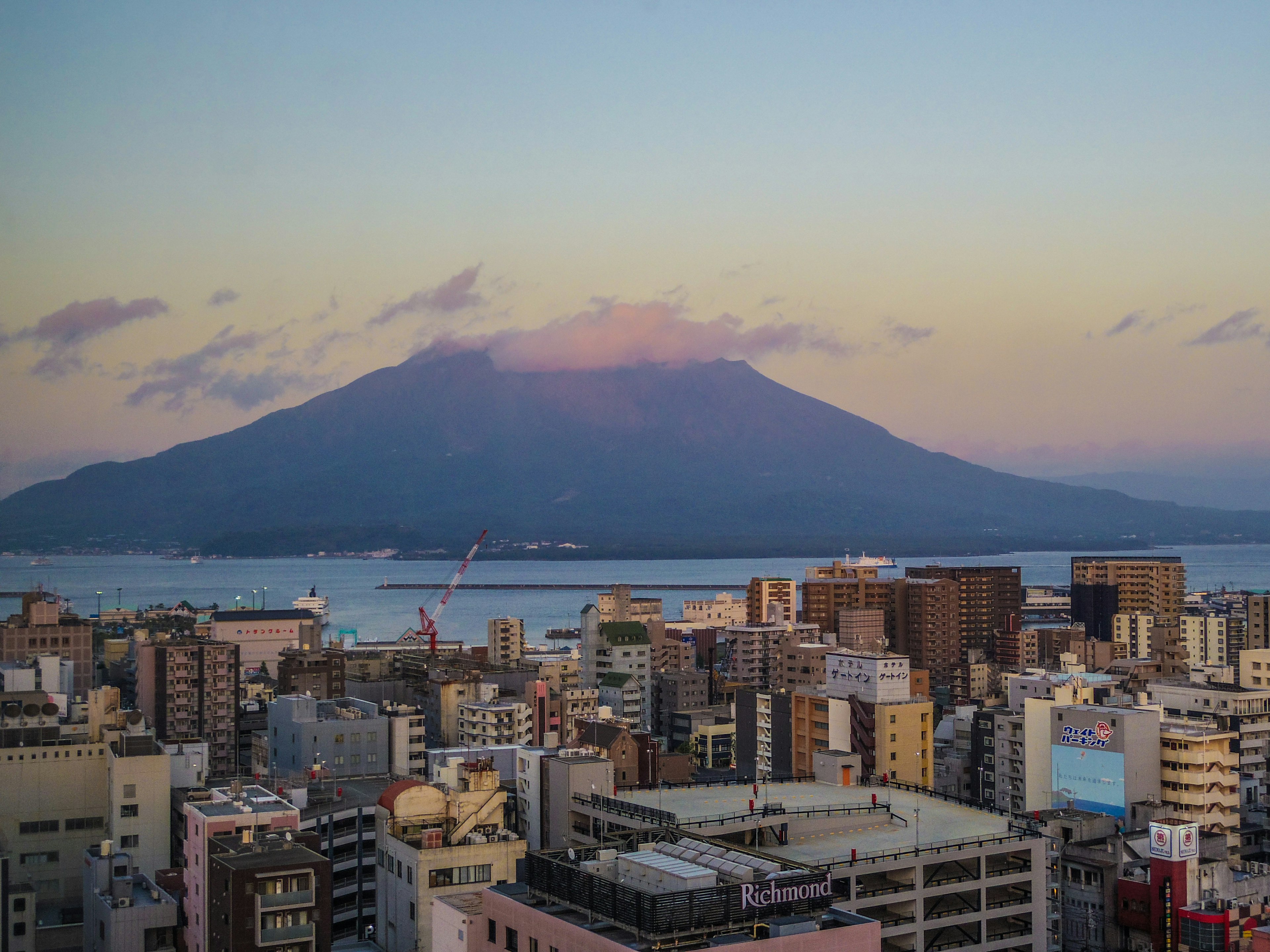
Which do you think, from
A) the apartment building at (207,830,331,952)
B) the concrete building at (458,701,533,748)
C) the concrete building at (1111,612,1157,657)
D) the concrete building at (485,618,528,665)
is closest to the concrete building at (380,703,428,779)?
the concrete building at (458,701,533,748)

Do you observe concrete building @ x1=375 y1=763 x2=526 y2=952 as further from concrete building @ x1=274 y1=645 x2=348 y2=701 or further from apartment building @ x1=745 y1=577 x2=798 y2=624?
apartment building @ x1=745 y1=577 x2=798 y2=624

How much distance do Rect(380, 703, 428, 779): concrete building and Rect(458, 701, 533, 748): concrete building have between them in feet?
11.1

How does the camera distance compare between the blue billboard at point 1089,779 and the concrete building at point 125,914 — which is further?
the blue billboard at point 1089,779

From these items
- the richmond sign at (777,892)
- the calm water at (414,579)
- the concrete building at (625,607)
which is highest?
the richmond sign at (777,892)

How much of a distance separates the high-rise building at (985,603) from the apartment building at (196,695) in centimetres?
3481

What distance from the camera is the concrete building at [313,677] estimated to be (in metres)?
38.6

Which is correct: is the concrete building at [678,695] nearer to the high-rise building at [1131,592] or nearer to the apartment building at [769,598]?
the apartment building at [769,598]

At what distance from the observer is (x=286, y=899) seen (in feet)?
50.7

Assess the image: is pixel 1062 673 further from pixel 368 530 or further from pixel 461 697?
pixel 368 530

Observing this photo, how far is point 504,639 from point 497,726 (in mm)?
23033

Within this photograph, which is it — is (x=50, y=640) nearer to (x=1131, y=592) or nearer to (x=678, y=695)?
(x=678, y=695)

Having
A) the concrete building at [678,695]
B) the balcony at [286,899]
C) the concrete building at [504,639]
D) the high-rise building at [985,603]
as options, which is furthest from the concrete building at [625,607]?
the balcony at [286,899]

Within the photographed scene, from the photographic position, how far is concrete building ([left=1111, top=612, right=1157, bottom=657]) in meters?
59.1

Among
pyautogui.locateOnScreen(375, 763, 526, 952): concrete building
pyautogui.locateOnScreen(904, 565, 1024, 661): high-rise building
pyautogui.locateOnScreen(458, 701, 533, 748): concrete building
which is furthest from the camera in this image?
pyautogui.locateOnScreen(904, 565, 1024, 661): high-rise building
